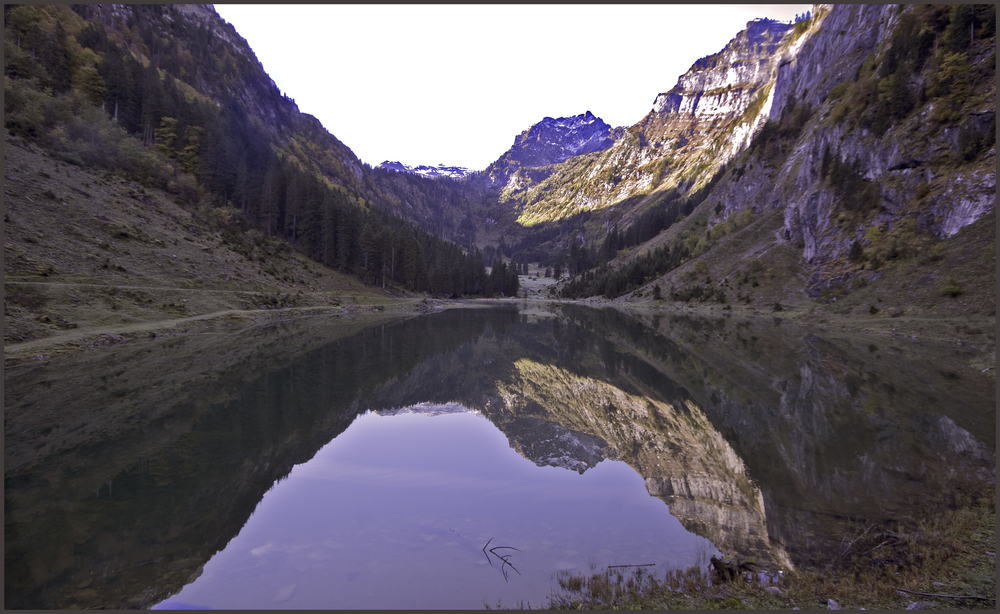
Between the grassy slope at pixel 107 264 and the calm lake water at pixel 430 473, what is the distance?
18.7 ft

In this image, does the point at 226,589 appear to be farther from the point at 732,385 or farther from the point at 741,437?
the point at 732,385

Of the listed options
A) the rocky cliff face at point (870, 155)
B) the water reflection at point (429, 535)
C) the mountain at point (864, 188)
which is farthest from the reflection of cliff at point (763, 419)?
the rocky cliff face at point (870, 155)

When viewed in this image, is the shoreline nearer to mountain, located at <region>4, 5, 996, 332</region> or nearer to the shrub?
mountain, located at <region>4, 5, 996, 332</region>

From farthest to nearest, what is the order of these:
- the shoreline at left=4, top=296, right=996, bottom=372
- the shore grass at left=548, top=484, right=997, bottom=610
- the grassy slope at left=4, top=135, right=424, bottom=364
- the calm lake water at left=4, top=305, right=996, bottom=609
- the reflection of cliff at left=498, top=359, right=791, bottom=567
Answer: the grassy slope at left=4, top=135, right=424, bottom=364
the shoreline at left=4, top=296, right=996, bottom=372
the reflection of cliff at left=498, top=359, right=791, bottom=567
the calm lake water at left=4, top=305, right=996, bottom=609
the shore grass at left=548, top=484, right=997, bottom=610

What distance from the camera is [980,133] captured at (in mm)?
39469

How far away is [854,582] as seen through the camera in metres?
5.76

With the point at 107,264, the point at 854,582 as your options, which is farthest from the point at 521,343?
the point at 107,264

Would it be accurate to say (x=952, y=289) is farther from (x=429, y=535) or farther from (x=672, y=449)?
(x=429, y=535)

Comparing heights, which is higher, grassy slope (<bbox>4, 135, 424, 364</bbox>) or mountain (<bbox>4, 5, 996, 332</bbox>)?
mountain (<bbox>4, 5, 996, 332</bbox>)

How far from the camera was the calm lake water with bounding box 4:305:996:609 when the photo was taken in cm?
648

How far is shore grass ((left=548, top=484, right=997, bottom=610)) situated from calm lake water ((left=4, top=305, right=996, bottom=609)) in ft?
1.44

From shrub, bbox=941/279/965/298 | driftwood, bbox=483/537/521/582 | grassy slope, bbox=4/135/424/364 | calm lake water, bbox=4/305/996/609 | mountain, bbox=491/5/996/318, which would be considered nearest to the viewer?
calm lake water, bbox=4/305/996/609

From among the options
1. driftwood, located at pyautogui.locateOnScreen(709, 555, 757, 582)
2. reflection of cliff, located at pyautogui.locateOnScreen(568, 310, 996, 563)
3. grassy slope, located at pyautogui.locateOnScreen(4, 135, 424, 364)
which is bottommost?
driftwood, located at pyautogui.locateOnScreen(709, 555, 757, 582)

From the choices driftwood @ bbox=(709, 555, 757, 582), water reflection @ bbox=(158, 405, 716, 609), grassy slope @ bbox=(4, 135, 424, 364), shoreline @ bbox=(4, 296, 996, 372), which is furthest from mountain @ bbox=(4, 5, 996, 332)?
driftwood @ bbox=(709, 555, 757, 582)
